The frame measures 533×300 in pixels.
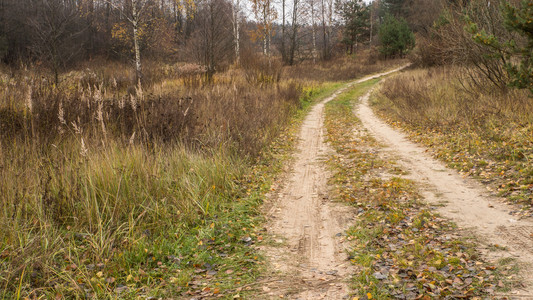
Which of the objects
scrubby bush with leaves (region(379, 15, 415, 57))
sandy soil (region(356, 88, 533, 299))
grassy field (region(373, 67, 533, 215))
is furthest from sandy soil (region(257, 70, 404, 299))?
scrubby bush with leaves (region(379, 15, 415, 57))

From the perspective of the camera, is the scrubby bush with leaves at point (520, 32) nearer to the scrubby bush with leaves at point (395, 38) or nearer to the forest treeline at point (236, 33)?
the forest treeline at point (236, 33)

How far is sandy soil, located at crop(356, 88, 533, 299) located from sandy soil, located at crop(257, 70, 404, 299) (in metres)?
1.53

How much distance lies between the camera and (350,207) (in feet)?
18.4

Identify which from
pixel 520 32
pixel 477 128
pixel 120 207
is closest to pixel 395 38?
pixel 477 128

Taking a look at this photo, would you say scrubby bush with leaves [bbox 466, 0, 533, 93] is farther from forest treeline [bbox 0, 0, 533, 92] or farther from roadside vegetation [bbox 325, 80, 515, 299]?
roadside vegetation [bbox 325, 80, 515, 299]

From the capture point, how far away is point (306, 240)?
182 inches

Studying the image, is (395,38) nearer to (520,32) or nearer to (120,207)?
(520,32)

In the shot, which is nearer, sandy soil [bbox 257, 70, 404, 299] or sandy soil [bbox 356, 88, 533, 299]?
sandy soil [bbox 257, 70, 404, 299]

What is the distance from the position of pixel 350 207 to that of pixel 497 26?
9058 mm

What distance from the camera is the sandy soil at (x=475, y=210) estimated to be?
3.88 metres

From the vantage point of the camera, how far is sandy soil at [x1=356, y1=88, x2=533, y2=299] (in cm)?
388

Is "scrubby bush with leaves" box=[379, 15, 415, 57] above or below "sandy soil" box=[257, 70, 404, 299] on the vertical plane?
above

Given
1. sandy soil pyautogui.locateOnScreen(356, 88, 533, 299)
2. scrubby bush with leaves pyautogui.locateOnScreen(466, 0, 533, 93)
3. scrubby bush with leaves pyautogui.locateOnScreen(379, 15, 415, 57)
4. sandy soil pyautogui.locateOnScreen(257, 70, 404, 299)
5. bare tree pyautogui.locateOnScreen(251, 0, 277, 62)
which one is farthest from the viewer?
scrubby bush with leaves pyautogui.locateOnScreen(379, 15, 415, 57)

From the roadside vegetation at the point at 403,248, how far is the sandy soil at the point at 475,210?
0.17m
